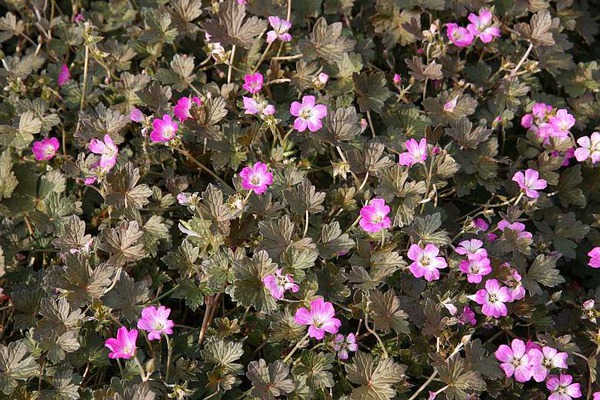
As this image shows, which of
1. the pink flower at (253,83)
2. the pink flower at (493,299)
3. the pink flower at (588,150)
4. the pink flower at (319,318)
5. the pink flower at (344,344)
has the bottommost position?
the pink flower at (344,344)

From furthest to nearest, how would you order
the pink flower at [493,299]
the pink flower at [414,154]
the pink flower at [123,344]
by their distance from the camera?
the pink flower at [414,154] → the pink flower at [493,299] → the pink flower at [123,344]

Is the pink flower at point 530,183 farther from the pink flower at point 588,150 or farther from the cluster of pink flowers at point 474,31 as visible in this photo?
the cluster of pink flowers at point 474,31

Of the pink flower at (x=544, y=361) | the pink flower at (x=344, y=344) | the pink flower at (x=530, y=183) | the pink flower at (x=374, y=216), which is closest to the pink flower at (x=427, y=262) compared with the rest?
the pink flower at (x=374, y=216)

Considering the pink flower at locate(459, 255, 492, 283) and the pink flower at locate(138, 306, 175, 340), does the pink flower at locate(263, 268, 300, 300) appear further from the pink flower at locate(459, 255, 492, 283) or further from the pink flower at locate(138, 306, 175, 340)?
the pink flower at locate(459, 255, 492, 283)

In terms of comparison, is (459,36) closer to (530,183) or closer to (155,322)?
(530,183)

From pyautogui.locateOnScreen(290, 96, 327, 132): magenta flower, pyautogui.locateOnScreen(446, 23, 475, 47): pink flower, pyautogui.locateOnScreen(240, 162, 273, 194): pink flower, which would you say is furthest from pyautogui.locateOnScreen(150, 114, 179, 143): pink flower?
pyautogui.locateOnScreen(446, 23, 475, 47): pink flower

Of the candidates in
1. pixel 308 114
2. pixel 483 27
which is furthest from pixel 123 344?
pixel 483 27

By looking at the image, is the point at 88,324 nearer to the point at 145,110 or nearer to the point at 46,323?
the point at 46,323

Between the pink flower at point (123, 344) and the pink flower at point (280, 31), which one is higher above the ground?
the pink flower at point (280, 31)
